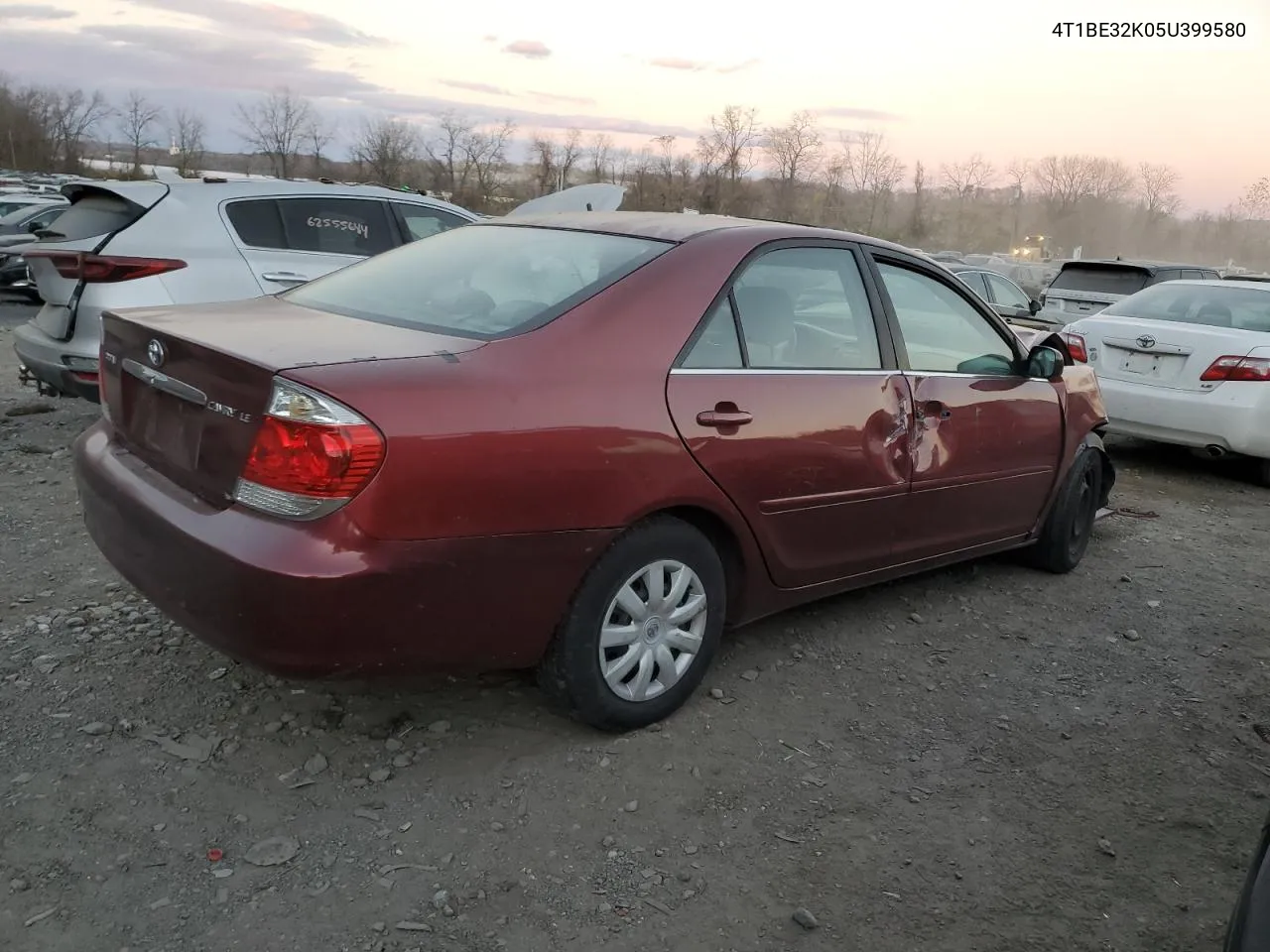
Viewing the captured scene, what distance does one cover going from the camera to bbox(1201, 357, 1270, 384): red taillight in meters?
6.85

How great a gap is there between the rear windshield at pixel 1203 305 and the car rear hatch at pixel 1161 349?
0.75ft

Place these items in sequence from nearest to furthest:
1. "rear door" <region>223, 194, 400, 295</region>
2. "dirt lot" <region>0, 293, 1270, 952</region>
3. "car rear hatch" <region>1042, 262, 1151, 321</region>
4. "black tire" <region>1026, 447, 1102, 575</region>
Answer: "dirt lot" <region>0, 293, 1270, 952</region>
"black tire" <region>1026, 447, 1102, 575</region>
"rear door" <region>223, 194, 400, 295</region>
"car rear hatch" <region>1042, 262, 1151, 321</region>

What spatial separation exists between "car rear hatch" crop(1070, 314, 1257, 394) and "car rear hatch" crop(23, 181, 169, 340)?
6.59 meters

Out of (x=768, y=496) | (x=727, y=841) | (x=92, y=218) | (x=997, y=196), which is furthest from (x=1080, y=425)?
(x=997, y=196)

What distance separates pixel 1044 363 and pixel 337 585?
3.30 m

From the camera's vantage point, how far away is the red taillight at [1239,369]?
22.5 ft

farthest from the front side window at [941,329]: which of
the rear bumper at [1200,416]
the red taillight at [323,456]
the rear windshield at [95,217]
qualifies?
the rear windshield at [95,217]

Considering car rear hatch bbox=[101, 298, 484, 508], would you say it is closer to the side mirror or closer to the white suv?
the white suv

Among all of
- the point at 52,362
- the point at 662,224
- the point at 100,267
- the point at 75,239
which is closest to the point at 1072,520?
the point at 662,224

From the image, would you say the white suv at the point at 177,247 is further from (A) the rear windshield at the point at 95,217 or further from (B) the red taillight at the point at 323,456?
(B) the red taillight at the point at 323,456

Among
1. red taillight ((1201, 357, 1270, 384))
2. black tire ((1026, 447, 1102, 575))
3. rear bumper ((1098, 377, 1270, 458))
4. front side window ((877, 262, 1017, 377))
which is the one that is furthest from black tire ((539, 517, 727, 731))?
red taillight ((1201, 357, 1270, 384))

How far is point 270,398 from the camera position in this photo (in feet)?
7.97

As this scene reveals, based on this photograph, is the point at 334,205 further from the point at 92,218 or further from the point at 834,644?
the point at 834,644

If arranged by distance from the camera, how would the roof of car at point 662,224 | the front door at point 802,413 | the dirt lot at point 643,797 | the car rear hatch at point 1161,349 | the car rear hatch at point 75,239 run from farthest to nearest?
the car rear hatch at point 1161,349 < the car rear hatch at point 75,239 < the roof of car at point 662,224 < the front door at point 802,413 < the dirt lot at point 643,797
